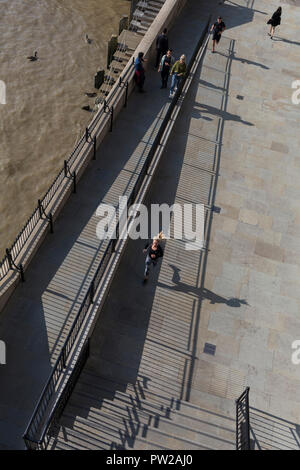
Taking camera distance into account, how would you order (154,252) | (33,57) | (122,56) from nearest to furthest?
1. (154,252)
2. (122,56)
3. (33,57)

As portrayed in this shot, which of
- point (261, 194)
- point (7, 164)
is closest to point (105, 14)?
point (7, 164)

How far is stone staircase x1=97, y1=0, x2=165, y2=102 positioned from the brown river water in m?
1.59

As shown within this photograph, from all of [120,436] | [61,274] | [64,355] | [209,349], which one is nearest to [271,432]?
[209,349]

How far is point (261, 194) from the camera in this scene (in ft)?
46.0

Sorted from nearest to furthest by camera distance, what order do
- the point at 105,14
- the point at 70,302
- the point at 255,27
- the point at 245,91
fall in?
the point at 70,302
the point at 245,91
the point at 255,27
the point at 105,14

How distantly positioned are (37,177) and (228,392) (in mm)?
11976

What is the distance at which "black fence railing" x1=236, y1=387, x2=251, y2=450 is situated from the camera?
8220 millimetres

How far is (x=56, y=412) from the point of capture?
8195 millimetres

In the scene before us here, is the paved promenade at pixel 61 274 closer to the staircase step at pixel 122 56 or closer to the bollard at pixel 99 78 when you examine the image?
the staircase step at pixel 122 56

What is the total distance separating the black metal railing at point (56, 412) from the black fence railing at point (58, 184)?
263cm

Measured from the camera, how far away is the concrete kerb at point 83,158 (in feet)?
33.7

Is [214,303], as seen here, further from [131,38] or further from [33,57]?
[33,57]

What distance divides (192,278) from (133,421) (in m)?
4.34
